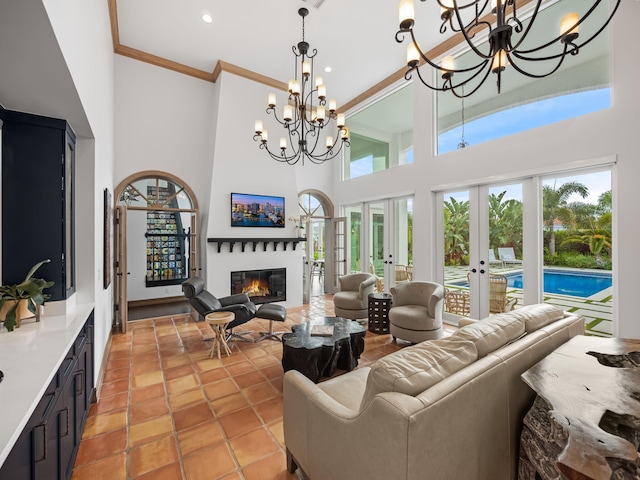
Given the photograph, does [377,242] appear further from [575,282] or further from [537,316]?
[537,316]

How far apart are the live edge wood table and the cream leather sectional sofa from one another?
0.37ft

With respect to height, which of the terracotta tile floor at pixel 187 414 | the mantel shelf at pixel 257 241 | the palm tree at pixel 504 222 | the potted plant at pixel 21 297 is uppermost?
the palm tree at pixel 504 222

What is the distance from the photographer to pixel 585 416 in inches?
39.1

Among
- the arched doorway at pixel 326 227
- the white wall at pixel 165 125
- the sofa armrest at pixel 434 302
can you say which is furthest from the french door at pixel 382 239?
the white wall at pixel 165 125

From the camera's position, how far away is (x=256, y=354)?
3.57m

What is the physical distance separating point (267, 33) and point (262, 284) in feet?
14.3

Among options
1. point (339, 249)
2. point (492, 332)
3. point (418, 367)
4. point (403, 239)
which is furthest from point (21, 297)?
point (339, 249)

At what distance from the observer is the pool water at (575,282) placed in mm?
3344

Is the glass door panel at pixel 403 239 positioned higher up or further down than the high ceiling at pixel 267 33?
further down

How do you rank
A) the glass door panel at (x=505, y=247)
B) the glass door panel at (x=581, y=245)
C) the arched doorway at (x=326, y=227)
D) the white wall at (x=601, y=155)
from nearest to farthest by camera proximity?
1. the white wall at (x=601, y=155)
2. the glass door panel at (x=581, y=245)
3. the glass door panel at (x=505, y=247)
4. the arched doorway at (x=326, y=227)

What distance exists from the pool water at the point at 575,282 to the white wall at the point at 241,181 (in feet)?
13.8

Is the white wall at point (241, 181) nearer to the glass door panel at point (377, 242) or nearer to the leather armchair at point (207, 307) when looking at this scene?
the leather armchair at point (207, 307)

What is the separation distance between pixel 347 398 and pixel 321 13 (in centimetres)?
477

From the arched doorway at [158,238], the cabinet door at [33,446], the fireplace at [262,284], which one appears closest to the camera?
the cabinet door at [33,446]
